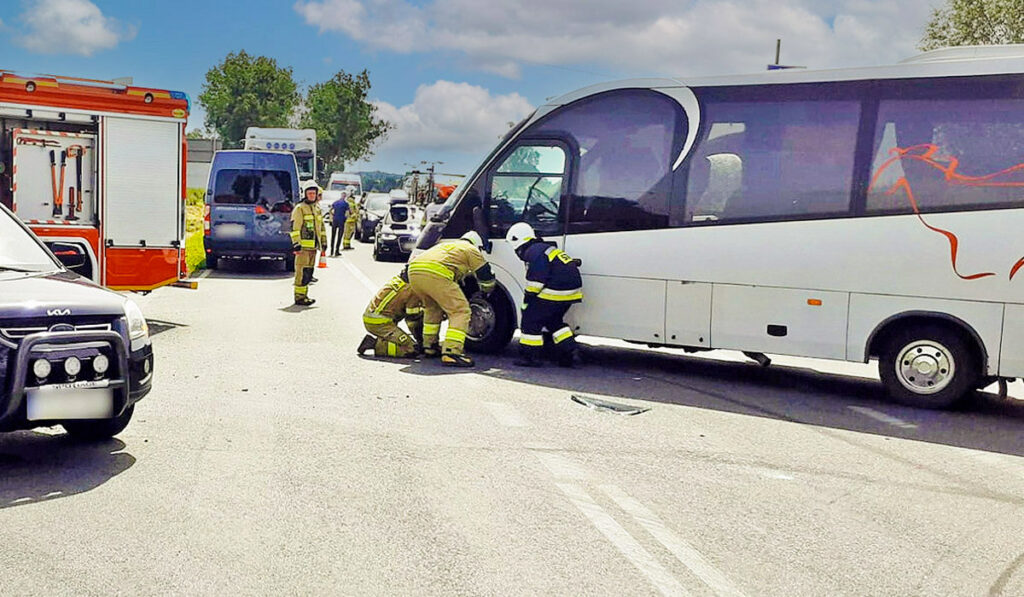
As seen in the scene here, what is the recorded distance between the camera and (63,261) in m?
7.23

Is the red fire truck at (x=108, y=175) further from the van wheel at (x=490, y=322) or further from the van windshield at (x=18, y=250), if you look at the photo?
the van windshield at (x=18, y=250)

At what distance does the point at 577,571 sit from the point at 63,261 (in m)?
4.67

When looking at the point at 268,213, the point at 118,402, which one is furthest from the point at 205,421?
the point at 268,213

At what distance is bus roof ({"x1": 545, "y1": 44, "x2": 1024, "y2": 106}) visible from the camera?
336 inches

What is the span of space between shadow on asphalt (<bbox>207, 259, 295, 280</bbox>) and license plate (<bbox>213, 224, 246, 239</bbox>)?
30.4 inches

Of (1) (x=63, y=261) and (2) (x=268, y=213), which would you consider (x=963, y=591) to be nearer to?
(1) (x=63, y=261)

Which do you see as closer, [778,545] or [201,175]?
[778,545]

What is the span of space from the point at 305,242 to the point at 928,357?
30.4 feet

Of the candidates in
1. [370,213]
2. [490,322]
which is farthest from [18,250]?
[370,213]

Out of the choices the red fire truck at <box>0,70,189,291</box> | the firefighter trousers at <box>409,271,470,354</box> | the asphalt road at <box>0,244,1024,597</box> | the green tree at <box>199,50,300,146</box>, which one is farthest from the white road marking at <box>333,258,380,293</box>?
the green tree at <box>199,50,300,146</box>

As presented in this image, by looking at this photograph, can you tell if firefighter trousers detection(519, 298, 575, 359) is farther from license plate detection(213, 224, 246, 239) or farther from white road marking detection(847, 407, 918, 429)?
license plate detection(213, 224, 246, 239)

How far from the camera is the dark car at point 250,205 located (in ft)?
67.4

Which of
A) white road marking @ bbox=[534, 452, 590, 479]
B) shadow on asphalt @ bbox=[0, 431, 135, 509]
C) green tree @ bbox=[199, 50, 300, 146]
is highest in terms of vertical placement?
green tree @ bbox=[199, 50, 300, 146]

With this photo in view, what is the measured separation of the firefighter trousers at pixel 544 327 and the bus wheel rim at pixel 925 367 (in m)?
3.17
